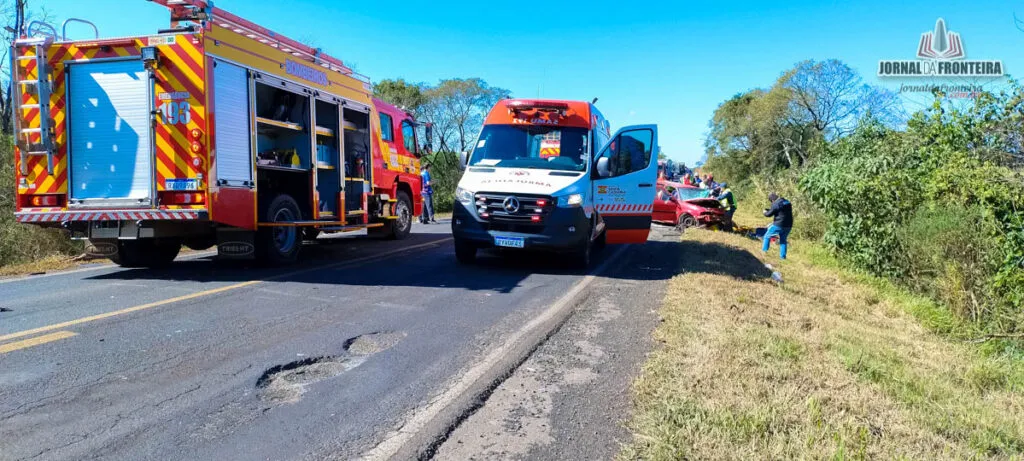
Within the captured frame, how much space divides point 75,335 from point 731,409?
4.96 m

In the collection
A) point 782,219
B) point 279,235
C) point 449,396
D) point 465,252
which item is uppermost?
point 782,219

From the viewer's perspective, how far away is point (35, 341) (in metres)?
4.61

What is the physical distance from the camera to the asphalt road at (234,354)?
10.3ft

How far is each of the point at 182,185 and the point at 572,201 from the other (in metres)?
4.98

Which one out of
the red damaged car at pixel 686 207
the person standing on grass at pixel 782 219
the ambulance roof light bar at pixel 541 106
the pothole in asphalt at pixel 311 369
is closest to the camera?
the pothole in asphalt at pixel 311 369

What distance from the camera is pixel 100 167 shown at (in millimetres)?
7426

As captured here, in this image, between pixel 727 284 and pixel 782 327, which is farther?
pixel 727 284

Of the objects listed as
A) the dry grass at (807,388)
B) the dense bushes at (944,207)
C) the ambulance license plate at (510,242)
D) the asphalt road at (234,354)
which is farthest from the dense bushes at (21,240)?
the dense bushes at (944,207)

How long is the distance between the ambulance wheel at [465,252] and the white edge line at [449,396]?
9.72 ft

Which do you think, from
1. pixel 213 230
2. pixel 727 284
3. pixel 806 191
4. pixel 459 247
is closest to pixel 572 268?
pixel 459 247

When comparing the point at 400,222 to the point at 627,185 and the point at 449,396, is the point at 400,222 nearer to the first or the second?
the point at 627,185

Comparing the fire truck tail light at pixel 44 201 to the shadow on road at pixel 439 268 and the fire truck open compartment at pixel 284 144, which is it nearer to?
the shadow on road at pixel 439 268

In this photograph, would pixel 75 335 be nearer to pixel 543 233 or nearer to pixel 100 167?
pixel 100 167

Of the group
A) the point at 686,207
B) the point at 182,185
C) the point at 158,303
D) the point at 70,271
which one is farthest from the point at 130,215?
the point at 686,207
